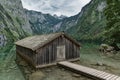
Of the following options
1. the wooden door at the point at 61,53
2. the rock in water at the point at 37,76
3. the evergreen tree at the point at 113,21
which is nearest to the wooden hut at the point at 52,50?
A: the wooden door at the point at 61,53

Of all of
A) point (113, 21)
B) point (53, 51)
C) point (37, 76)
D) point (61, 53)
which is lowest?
point (37, 76)

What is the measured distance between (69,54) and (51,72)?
19.5ft

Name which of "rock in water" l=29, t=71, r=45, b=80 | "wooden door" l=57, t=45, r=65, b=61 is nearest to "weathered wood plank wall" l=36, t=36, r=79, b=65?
"wooden door" l=57, t=45, r=65, b=61

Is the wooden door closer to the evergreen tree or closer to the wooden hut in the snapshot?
the wooden hut

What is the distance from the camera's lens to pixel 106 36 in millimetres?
36438

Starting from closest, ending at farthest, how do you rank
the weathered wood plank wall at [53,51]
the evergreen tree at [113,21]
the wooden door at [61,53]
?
the weathered wood plank wall at [53,51], the wooden door at [61,53], the evergreen tree at [113,21]

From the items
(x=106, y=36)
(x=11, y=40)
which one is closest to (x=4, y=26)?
(x=11, y=40)

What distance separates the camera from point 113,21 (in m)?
36.2

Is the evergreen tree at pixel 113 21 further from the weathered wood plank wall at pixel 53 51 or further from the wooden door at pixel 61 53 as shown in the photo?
the wooden door at pixel 61 53

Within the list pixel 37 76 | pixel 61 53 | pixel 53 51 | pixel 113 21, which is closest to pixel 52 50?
pixel 53 51

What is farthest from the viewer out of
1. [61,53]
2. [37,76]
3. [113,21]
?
[113,21]

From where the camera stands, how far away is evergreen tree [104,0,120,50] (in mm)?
34516

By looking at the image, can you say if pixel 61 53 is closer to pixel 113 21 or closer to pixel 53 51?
pixel 53 51

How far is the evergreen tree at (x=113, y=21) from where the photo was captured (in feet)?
113
